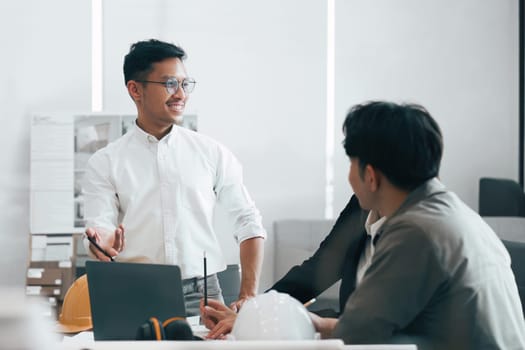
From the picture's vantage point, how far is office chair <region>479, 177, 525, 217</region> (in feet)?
19.7

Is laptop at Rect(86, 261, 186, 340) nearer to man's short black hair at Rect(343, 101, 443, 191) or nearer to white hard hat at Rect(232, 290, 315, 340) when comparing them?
white hard hat at Rect(232, 290, 315, 340)

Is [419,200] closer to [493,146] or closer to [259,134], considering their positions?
[259,134]

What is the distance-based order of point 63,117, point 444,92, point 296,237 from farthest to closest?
1. point 444,92
2. point 296,237
3. point 63,117

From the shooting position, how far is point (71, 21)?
5.65 meters

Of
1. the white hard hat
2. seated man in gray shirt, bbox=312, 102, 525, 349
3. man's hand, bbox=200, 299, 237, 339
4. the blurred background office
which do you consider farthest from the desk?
the blurred background office

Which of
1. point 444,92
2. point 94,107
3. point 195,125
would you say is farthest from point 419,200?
point 444,92

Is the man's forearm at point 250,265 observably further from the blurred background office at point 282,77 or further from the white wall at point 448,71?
the white wall at point 448,71

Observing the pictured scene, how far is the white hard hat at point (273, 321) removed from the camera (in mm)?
1503

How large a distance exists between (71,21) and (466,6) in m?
3.13

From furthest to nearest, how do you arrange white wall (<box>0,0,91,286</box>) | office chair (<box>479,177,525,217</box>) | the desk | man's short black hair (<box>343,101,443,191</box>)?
office chair (<box>479,177,525,217</box>) → white wall (<box>0,0,91,286</box>) → man's short black hair (<box>343,101,443,191</box>) → the desk

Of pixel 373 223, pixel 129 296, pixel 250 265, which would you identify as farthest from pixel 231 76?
pixel 129 296

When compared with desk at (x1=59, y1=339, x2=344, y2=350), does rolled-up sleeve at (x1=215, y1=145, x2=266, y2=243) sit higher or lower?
higher

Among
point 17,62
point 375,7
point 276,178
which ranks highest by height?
point 375,7

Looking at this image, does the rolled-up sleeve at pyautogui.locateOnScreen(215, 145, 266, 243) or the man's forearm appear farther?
the rolled-up sleeve at pyautogui.locateOnScreen(215, 145, 266, 243)
